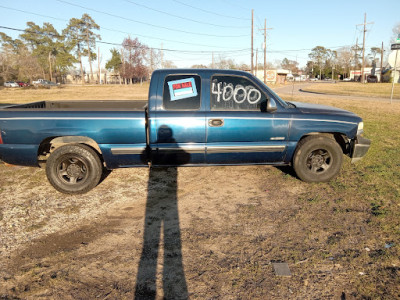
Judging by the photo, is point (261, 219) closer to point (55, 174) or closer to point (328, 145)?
point (328, 145)

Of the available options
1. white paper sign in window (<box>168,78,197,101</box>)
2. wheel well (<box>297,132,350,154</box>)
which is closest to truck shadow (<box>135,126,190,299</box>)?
white paper sign in window (<box>168,78,197,101</box>)

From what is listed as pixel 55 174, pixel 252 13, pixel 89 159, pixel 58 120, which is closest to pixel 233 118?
pixel 89 159

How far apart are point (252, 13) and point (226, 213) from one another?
3785cm

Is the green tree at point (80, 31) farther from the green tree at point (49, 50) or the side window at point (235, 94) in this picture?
the side window at point (235, 94)

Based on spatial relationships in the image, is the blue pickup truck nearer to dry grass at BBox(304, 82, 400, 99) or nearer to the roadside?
the roadside

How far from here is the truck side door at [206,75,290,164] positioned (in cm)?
426

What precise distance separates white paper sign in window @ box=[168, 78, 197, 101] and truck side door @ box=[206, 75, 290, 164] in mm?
304

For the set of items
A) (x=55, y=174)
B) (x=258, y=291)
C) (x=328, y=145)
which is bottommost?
(x=258, y=291)

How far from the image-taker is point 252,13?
3628 cm

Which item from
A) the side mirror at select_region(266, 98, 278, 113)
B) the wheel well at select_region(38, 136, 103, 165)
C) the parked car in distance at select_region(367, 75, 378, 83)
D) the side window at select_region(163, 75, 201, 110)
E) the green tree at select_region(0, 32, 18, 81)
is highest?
the green tree at select_region(0, 32, 18, 81)

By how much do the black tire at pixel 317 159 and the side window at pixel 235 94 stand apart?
1.02 metres

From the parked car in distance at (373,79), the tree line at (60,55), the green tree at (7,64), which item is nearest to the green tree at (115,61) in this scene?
the tree line at (60,55)

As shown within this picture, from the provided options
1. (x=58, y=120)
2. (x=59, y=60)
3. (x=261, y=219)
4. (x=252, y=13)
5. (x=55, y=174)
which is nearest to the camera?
(x=261, y=219)

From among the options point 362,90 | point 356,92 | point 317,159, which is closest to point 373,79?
point 362,90
